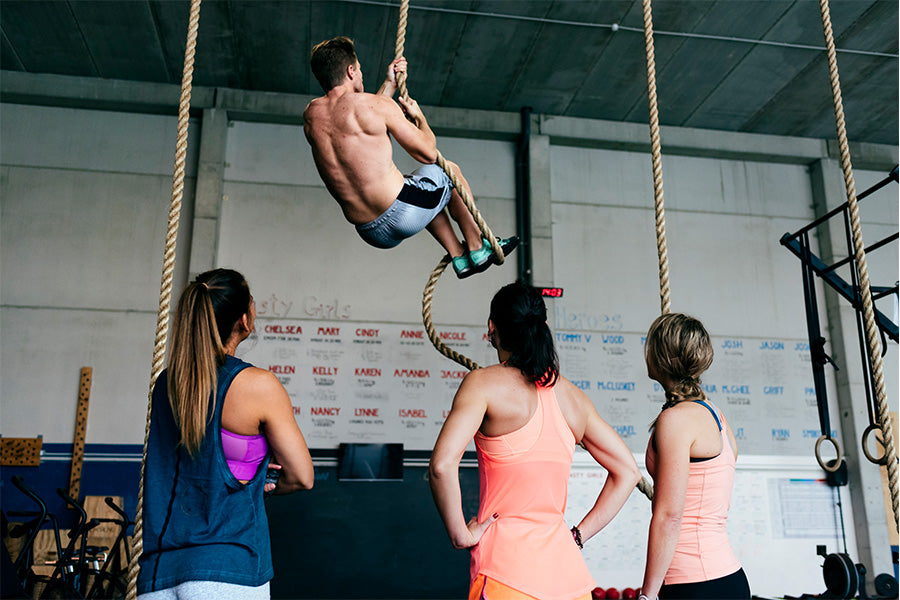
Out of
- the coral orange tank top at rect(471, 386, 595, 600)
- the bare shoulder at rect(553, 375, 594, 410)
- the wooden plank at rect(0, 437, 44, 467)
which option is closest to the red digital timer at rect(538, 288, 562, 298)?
the wooden plank at rect(0, 437, 44, 467)

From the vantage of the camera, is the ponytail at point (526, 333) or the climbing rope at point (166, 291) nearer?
the climbing rope at point (166, 291)

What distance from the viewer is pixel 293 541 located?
5414 mm

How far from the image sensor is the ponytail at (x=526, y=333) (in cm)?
169

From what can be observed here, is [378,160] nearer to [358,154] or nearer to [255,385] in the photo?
[358,154]

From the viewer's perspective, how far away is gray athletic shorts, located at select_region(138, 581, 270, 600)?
4.40 ft

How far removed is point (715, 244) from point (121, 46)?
5.49m

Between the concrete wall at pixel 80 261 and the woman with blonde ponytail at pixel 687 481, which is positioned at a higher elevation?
the concrete wall at pixel 80 261

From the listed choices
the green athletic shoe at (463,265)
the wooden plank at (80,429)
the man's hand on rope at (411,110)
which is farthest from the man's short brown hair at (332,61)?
the wooden plank at (80,429)

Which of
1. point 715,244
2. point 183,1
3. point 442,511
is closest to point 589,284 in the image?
point 715,244

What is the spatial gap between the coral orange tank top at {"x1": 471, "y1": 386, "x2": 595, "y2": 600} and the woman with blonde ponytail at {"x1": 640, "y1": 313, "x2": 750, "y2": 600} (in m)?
0.20

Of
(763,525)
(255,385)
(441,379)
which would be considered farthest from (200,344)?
(763,525)

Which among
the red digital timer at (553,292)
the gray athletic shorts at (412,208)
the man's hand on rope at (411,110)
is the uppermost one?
the red digital timer at (553,292)

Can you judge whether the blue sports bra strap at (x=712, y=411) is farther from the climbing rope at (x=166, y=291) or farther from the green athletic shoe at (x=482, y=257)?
Result: the climbing rope at (x=166, y=291)

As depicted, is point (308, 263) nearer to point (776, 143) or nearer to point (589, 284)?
point (589, 284)
